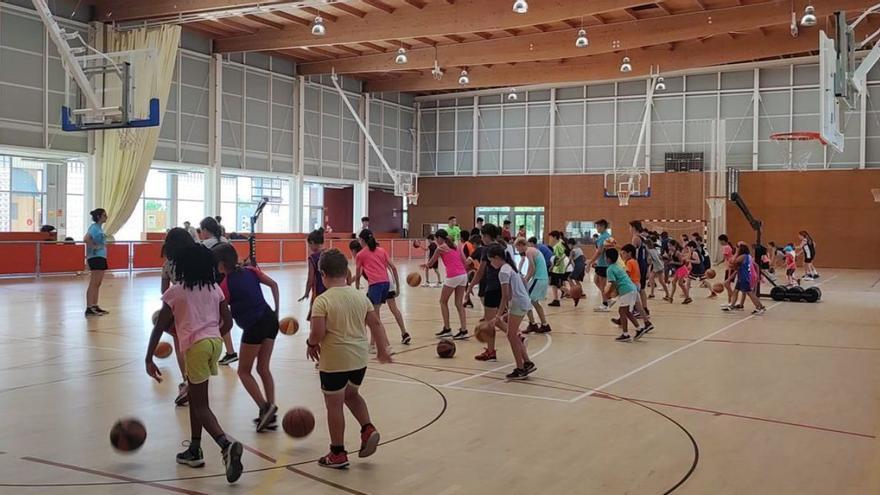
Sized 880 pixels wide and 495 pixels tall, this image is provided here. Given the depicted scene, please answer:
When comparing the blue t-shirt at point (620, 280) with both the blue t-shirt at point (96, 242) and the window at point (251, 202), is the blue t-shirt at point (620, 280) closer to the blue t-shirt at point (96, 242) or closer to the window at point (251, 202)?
the blue t-shirt at point (96, 242)

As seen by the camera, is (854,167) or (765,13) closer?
(765,13)

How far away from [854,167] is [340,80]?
24.5m

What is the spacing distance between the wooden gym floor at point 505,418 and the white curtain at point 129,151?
1447cm

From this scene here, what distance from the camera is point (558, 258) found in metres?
17.3

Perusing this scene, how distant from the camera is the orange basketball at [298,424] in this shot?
5.79m

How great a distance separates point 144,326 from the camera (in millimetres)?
12812

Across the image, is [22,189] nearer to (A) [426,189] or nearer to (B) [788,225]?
(A) [426,189]

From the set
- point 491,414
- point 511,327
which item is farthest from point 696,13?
point 491,414

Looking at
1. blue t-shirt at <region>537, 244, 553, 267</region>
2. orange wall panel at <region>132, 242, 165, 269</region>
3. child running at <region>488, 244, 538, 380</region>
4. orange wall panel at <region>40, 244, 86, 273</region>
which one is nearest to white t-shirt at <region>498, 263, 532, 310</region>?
child running at <region>488, 244, 538, 380</region>

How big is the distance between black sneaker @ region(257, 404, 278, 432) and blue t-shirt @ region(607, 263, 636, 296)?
674 cm

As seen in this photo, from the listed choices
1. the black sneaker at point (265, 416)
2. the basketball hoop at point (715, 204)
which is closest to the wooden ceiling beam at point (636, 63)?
the basketball hoop at point (715, 204)

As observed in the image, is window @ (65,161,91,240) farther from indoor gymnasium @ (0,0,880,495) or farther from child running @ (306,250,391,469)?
child running @ (306,250,391,469)

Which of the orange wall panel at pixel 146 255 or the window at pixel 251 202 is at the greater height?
the window at pixel 251 202

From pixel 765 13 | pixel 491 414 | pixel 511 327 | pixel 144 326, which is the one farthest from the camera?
pixel 765 13
